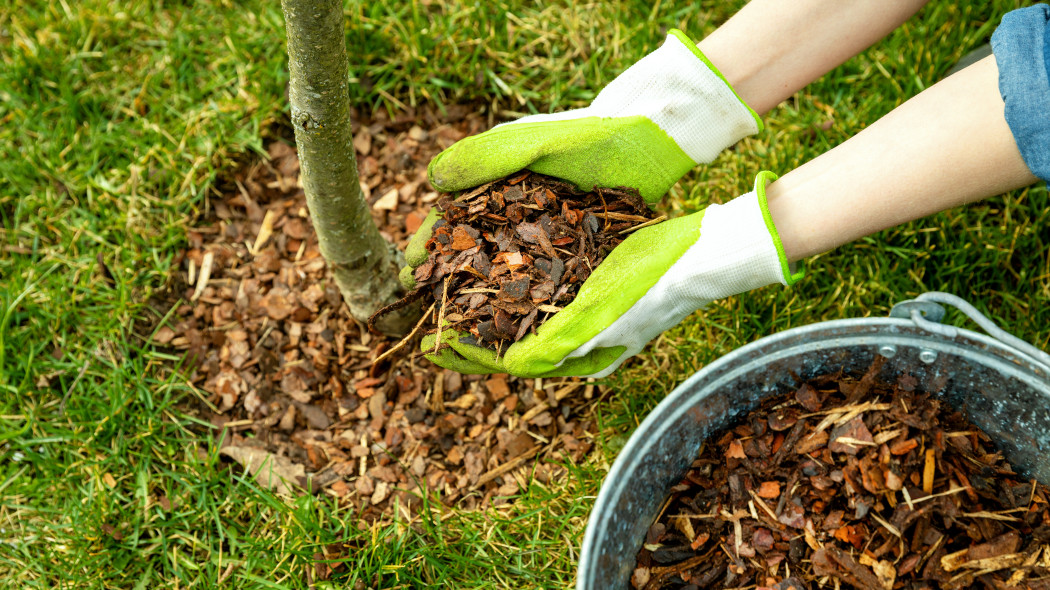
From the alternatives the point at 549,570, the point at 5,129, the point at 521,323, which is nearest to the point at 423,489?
the point at 549,570

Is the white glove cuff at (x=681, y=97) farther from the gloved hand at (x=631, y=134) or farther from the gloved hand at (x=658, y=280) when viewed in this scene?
the gloved hand at (x=658, y=280)

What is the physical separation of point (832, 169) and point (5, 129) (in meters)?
3.10

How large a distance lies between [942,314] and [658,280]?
719 millimetres

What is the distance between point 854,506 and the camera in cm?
175

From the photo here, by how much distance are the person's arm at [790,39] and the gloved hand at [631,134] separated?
0.27 feet

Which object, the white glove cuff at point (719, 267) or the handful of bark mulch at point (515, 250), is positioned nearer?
the white glove cuff at point (719, 267)

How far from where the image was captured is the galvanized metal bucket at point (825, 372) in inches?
62.8

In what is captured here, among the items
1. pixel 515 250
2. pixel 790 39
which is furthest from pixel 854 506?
pixel 790 39

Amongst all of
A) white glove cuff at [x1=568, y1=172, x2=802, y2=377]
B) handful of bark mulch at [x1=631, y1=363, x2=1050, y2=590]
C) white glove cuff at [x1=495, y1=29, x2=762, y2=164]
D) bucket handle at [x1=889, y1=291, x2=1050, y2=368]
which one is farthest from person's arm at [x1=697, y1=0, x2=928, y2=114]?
handful of bark mulch at [x1=631, y1=363, x2=1050, y2=590]

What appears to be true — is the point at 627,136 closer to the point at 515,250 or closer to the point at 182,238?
the point at 515,250

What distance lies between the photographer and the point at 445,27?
267 centimetres

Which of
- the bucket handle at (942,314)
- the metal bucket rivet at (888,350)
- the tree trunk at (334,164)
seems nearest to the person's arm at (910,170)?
A: the bucket handle at (942,314)

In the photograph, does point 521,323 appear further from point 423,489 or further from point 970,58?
point 970,58

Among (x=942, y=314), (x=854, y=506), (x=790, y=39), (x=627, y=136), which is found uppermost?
(x=790, y=39)
